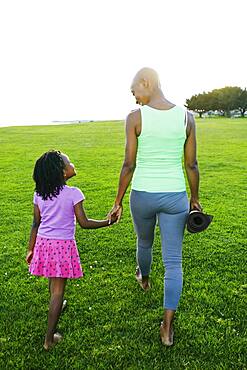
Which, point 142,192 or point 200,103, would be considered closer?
point 142,192

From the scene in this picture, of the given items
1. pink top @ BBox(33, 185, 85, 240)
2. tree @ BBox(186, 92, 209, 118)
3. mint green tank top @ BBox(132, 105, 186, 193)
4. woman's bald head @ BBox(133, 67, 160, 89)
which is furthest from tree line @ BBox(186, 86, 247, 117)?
pink top @ BBox(33, 185, 85, 240)

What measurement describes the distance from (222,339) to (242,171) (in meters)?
9.91

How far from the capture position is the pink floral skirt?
12.2ft

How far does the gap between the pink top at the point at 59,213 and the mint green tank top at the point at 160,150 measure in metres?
0.55

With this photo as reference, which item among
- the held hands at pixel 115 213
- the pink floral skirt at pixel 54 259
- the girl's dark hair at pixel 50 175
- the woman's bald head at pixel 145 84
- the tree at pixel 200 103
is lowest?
the tree at pixel 200 103

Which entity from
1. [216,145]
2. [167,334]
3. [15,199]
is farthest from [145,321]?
[216,145]

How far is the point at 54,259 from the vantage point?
12.2 ft

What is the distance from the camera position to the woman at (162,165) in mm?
3555

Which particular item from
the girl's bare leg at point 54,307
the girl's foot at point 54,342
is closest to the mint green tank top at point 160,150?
the girl's bare leg at point 54,307

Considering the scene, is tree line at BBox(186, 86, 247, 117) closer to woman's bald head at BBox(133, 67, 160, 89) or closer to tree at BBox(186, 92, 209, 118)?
tree at BBox(186, 92, 209, 118)

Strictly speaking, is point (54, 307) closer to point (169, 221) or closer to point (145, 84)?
point (169, 221)

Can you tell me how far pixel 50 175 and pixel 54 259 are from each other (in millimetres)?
708

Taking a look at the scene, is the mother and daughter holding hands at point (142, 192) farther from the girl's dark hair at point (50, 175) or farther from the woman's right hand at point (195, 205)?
the woman's right hand at point (195, 205)

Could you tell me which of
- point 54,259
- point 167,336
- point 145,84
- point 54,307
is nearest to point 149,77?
point 145,84
